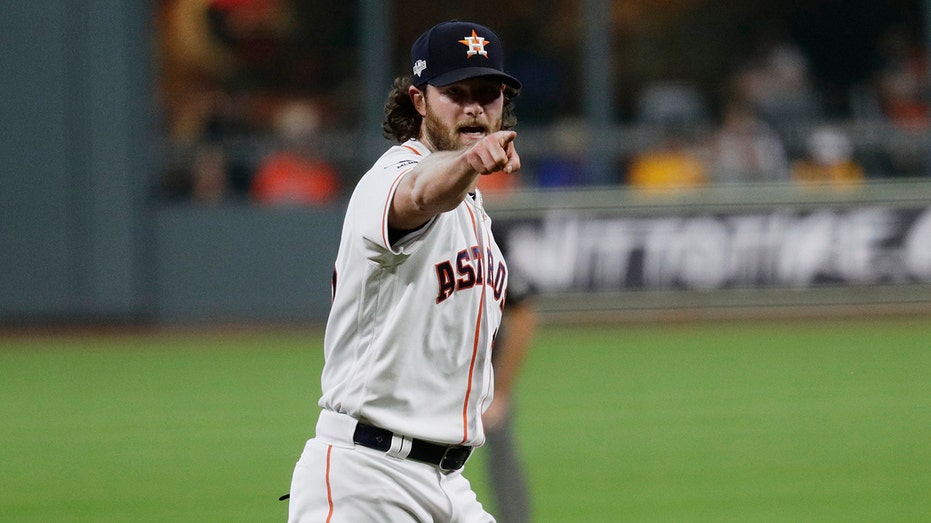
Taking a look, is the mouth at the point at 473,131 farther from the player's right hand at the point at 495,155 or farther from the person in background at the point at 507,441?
the person in background at the point at 507,441

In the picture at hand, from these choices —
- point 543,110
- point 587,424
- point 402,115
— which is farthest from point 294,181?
point 402,115

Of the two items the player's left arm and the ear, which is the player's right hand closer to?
the player's left arm

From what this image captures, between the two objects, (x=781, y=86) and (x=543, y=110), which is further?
(x=781, y=86)

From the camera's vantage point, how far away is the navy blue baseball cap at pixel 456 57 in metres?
3.73

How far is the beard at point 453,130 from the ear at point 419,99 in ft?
0.14

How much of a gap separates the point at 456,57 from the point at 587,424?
680 centimetres

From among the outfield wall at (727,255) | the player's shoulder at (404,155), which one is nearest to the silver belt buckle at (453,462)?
the player's shoulder at (404,155)

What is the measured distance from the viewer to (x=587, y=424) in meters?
10.3

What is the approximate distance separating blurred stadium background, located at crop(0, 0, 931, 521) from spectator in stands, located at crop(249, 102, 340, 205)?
27mm

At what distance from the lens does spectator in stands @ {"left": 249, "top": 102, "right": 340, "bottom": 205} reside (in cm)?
1700

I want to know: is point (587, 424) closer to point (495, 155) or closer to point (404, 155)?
point (404, 155)

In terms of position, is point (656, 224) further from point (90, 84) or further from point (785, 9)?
point (90, 84)

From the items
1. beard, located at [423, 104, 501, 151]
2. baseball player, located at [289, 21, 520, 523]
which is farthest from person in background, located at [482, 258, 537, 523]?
beard, located at [423, 104, 501, 151]

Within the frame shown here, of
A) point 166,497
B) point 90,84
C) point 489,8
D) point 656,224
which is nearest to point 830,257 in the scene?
point 656,224
